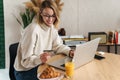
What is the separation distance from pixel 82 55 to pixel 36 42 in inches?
17.1

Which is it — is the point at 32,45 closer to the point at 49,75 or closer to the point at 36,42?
the point at 36,42

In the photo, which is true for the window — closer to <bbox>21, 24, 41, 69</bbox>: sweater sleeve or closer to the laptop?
the laptop

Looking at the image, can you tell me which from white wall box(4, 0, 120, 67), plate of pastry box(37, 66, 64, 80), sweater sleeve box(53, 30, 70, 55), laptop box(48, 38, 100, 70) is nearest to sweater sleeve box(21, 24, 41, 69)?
plate of pastry box(37, 66, 64, 80)

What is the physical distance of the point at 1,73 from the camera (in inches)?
157

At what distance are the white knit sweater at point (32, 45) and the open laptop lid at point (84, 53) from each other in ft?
1.13

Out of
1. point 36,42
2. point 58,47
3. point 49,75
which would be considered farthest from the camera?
point 58,47

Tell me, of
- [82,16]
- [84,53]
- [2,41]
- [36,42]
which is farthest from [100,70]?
[2,41]

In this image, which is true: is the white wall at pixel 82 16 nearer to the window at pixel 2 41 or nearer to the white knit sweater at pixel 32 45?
the window at pixel 2 41

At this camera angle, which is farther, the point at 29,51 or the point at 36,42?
the point at 36,42

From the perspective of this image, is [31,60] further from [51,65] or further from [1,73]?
[1,73]

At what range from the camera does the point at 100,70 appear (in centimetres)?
210

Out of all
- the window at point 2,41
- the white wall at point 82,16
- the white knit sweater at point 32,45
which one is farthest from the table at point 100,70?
the window at point 2,41

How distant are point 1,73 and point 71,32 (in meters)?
1.43

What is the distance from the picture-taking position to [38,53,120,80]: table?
1929mm
